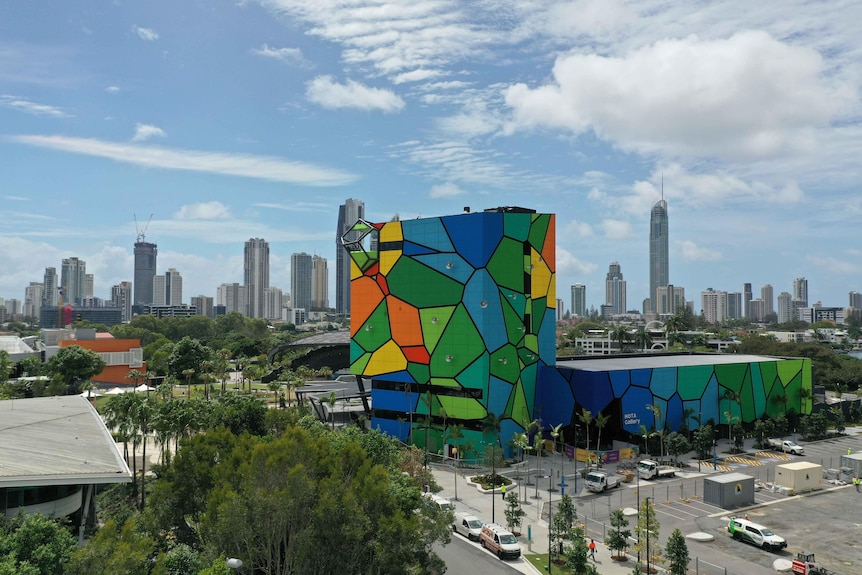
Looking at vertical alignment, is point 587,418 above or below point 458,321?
below

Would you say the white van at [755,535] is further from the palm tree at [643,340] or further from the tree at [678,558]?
the palm tree at [643,340]

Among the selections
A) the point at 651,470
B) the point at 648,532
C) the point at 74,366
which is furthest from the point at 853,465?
the point at 74,366

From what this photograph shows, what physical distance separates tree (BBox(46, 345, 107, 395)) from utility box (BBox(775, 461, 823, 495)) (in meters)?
99.9

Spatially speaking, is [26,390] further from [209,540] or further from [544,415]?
[209,540]

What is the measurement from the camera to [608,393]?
65312mm

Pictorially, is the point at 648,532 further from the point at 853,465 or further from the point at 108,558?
the point at 853,465

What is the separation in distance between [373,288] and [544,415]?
23.6 metres

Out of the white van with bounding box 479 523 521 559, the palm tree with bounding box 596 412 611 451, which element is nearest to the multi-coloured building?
the palm tree with bounding box 596 412 611 451

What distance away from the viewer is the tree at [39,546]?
2400 cm

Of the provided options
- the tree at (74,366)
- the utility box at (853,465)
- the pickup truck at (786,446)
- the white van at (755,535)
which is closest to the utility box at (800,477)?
the utility box at (853,465)

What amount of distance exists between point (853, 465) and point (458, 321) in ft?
129

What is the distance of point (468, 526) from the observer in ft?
141

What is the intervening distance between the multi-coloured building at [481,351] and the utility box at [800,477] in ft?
39.6

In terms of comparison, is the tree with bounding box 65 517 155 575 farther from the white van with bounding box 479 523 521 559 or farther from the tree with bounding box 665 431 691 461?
the tree with bounding box 665 431 691 461
